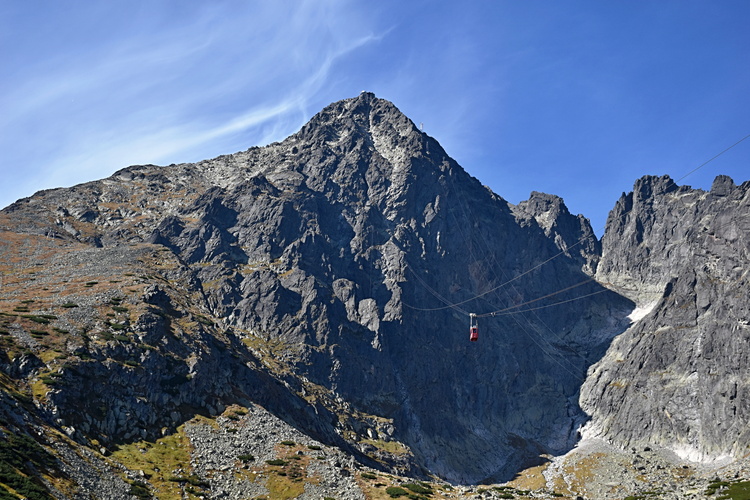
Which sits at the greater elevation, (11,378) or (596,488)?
(11,378)

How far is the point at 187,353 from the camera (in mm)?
129125

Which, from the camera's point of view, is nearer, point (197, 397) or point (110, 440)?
point (110, 440)

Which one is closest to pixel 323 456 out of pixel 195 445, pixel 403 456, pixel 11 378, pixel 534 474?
pixel 195 445

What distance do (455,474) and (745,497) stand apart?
97.9 meters

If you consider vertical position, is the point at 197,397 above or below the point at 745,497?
above

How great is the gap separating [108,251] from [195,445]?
335ft

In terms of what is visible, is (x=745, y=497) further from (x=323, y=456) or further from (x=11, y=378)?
(x=11, y=378)

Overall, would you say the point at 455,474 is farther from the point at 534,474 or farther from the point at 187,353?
the point at 187,353

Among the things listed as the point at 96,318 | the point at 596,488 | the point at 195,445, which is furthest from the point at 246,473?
the point at 596,488

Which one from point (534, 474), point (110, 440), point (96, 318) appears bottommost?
point (534, 474)

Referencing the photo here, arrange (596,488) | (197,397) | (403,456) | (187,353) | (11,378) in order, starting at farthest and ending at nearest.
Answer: (403,456) → (596,488) → (187,353) → (197,397) → (11,378)

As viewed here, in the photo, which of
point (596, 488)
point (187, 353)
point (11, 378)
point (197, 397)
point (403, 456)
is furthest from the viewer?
point (403, 456)

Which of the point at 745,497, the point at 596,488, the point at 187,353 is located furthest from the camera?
the point at 596,488

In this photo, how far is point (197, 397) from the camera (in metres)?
121
